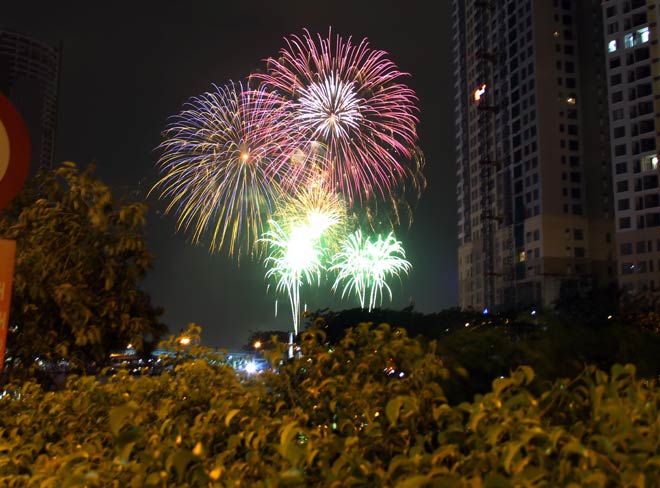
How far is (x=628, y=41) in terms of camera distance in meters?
69.2

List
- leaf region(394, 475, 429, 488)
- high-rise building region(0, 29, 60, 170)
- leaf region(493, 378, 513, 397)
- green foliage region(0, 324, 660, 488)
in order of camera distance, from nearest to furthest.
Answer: leaf region(394, 475, 429, 488), green foliage region(0, 324, 660, 488), leaf region(493, 378, 513, 397), high-rise building region(0, 29, 60, 170)

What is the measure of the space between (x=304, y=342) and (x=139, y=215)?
2.39 metres

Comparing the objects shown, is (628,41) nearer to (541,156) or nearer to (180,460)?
(541,156)

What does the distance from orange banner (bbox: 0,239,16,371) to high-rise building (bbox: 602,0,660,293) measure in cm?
6555

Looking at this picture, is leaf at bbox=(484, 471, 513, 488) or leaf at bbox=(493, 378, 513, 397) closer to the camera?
leaf at bbox=(484, 471, 513, 488)

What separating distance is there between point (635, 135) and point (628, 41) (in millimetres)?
9324

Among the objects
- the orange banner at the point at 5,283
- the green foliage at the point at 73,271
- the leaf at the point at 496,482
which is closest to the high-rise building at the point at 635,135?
the green foliage at the point at 73,271

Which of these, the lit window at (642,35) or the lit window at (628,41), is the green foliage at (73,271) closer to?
the lit window at (642,35)

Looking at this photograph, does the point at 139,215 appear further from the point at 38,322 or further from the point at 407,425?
the point at 407,425

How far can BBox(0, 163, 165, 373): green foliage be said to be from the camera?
5.27m

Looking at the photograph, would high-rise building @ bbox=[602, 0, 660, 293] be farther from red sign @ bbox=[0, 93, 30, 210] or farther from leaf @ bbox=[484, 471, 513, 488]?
leaf @ bbox=[484, 471, 513, 488]

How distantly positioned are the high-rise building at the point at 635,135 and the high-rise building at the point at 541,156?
622 centimetres

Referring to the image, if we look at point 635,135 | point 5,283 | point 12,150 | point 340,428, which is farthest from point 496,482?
point 635,135

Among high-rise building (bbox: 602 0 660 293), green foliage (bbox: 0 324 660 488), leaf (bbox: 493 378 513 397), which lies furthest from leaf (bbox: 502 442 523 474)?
high-rise building (bbox: 602 0 660 293)
